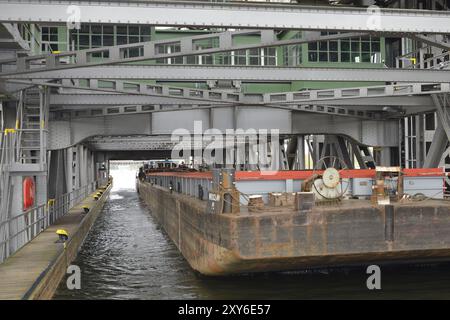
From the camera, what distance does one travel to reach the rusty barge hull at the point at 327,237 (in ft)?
47.6

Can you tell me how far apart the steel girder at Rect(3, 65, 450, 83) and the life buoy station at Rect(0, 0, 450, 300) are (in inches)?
2.4

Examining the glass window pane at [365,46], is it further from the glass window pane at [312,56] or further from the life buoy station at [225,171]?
the life buoy station at [225,171]

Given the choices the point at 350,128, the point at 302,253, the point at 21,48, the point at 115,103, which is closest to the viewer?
the point at 302,253

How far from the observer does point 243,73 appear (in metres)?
22.7

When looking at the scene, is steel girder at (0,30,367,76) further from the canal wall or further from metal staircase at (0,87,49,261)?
the canal wall

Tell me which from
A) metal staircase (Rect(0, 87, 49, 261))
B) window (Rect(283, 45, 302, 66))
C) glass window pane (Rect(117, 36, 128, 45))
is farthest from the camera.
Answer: glass window pane (Rect(117, 36, 128, 45))

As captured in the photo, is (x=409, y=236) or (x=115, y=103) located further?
(x=115, y=103)

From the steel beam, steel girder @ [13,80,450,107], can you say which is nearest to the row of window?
steel girder @ [13,80,450,107]

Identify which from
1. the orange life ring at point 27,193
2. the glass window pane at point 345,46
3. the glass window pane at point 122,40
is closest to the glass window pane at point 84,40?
the glass window pane at point 122,40

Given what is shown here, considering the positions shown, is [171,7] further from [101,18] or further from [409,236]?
[409,236]

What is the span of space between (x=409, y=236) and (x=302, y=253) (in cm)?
318

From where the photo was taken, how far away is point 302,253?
14727 mm

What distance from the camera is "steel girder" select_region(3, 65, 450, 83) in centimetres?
2144

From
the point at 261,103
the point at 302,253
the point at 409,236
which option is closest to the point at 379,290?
the point at 409,236
